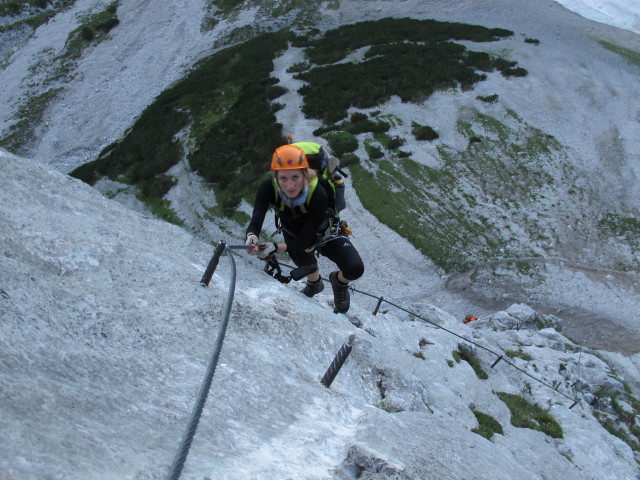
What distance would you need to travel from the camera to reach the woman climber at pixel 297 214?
21.6ft

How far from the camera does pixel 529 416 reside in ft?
34.9

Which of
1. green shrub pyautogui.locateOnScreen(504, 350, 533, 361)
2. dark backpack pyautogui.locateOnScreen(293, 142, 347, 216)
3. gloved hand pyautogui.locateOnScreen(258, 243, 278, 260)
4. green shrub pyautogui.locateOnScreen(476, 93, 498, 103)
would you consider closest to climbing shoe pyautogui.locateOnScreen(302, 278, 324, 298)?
dark backpack pyautogui.locateOnScreen(293, 142, 347, 216)

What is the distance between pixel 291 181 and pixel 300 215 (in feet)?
2.92

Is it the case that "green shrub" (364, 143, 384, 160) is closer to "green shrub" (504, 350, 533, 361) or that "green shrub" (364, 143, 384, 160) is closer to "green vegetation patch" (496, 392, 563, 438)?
"green shrub" (504, 350, 533, 361)

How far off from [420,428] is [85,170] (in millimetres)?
33739

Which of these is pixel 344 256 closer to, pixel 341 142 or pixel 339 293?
pixel 339 293

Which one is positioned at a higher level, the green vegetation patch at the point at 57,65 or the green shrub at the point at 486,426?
the green shrub at the point at 486,426

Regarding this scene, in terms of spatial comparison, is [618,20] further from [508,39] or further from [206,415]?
[206,415]

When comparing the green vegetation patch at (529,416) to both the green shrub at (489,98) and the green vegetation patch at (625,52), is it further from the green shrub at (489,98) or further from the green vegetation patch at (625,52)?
the green vegetation patch at (625,52)

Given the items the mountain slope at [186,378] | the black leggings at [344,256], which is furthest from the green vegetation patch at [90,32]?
the black leggings at [344,256]

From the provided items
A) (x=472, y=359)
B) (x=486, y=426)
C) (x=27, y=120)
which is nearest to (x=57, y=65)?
(x=27, y=120)

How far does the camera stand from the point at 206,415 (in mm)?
4816

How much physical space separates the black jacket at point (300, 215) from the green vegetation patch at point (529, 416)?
6683 mm

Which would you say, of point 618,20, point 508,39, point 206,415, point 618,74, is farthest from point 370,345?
point 618,20
